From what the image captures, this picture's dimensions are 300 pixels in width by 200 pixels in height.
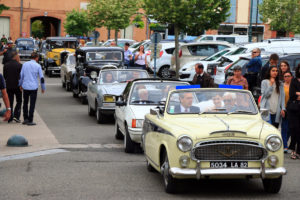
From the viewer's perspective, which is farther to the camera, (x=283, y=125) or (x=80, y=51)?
(x=80, y=51)

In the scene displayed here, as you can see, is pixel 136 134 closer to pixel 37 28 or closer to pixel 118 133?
pixel 118 133

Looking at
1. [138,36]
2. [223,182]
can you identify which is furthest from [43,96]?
[138,36]

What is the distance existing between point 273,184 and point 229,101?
1.54 metres

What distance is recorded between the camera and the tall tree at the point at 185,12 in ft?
118

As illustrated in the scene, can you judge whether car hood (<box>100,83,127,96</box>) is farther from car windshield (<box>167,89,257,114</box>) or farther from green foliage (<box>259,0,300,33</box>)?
green foliage (<box>259,0,300,33</box>)

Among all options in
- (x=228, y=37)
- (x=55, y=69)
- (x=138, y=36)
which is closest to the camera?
(x=55, y=69)

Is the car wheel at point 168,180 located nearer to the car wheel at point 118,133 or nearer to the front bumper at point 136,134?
the front bumper at point 136,134

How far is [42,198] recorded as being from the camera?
8.55 metres

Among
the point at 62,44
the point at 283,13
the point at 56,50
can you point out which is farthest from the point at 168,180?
the point at 283,13

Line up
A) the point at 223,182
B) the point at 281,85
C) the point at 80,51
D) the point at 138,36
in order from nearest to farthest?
the point at 223,182
the point at 281,85
the point at 80,51
the point at 138,36

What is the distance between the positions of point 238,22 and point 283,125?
225 feet

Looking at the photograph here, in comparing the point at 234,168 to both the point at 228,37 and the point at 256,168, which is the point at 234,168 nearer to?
the point at 256,168

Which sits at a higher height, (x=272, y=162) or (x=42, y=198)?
(x=272, y=162)

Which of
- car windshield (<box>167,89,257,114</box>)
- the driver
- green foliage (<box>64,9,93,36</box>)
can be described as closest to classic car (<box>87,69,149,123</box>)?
car windshield (<box>167,89,257,114</box>)
